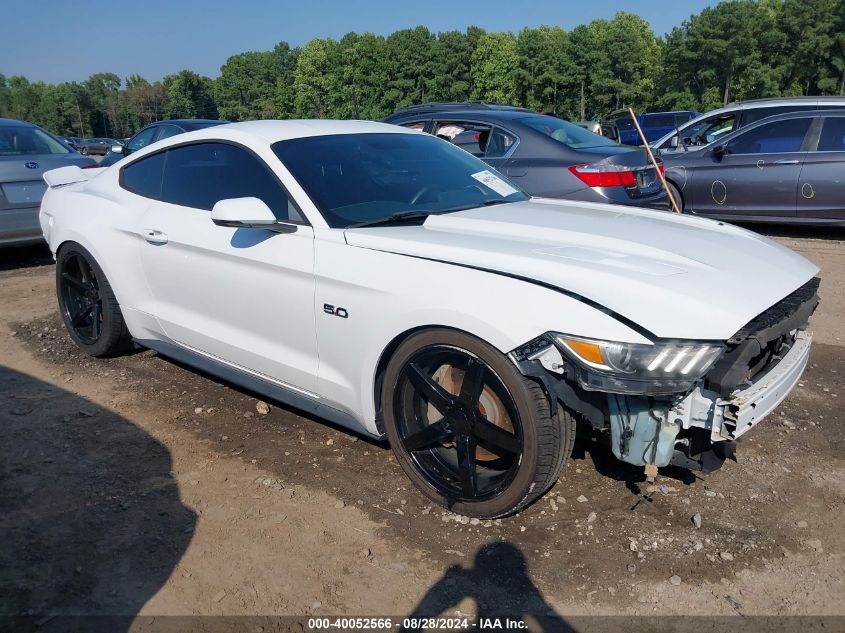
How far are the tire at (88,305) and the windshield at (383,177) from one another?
176cm

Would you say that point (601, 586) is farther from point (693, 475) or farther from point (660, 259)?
point (660, 259)

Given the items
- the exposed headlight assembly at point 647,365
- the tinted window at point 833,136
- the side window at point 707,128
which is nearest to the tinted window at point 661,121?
the side window at point 707,128

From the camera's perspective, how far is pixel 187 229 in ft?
12.4

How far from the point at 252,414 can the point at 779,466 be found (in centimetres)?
278

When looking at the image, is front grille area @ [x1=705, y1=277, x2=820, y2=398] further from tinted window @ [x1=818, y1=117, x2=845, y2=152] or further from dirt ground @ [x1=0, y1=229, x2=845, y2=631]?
tinted window @ [x1=818, y1=117, x2=845, y2=152]

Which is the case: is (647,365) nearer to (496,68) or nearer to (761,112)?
(761,112)

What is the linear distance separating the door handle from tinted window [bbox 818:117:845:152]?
25.2 ft

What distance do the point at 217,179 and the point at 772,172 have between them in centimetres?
716

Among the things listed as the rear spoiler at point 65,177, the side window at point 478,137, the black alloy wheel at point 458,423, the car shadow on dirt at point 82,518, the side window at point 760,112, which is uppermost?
the side window at point 760,112

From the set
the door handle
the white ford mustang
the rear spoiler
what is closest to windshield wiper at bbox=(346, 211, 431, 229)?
the white ford mustang

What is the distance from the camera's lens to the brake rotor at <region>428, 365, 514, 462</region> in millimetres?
2775

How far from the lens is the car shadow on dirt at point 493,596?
2.37 meters

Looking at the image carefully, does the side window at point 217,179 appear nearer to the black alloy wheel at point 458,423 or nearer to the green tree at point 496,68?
the black alloy wheel at point 458,423

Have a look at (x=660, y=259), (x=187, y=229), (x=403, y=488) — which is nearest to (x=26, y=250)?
(x=187, y=229)
